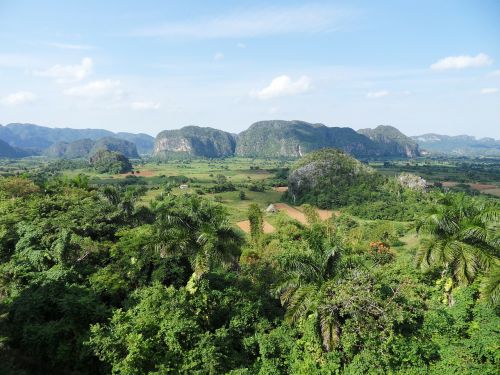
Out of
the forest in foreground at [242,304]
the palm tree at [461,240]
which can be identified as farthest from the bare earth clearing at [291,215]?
the palm tree at [461,240]

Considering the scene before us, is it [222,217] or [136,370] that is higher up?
[222,217]

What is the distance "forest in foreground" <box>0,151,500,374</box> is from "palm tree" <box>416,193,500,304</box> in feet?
0.18

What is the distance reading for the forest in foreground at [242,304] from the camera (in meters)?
13.6

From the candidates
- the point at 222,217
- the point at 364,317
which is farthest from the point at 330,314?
the point at 222,217

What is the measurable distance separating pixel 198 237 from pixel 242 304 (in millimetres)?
4573

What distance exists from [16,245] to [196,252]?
12172mm

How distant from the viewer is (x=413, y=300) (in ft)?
54.1

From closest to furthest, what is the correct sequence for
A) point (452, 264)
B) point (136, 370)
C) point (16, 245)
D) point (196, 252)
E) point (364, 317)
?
point (136, 370)
point (364, 317)
point (452, 264)
point (196, 252)
point (16, 245)

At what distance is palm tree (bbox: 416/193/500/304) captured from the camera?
15.7 metres

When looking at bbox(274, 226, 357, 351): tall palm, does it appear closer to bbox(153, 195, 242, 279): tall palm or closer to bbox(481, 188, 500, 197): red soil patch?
bbox(153, 195, 242, 279): tall palm

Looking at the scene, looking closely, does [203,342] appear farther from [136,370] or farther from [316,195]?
[316,195]

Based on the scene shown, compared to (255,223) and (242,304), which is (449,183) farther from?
(242,304)

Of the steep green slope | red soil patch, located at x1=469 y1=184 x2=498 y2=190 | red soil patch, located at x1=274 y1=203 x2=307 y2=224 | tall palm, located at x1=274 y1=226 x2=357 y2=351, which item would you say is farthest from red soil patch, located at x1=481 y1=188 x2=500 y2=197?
tall palm, located at x1=274 y1=226 x2=357 y2=351

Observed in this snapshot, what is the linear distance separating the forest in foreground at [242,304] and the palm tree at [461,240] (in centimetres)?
5
